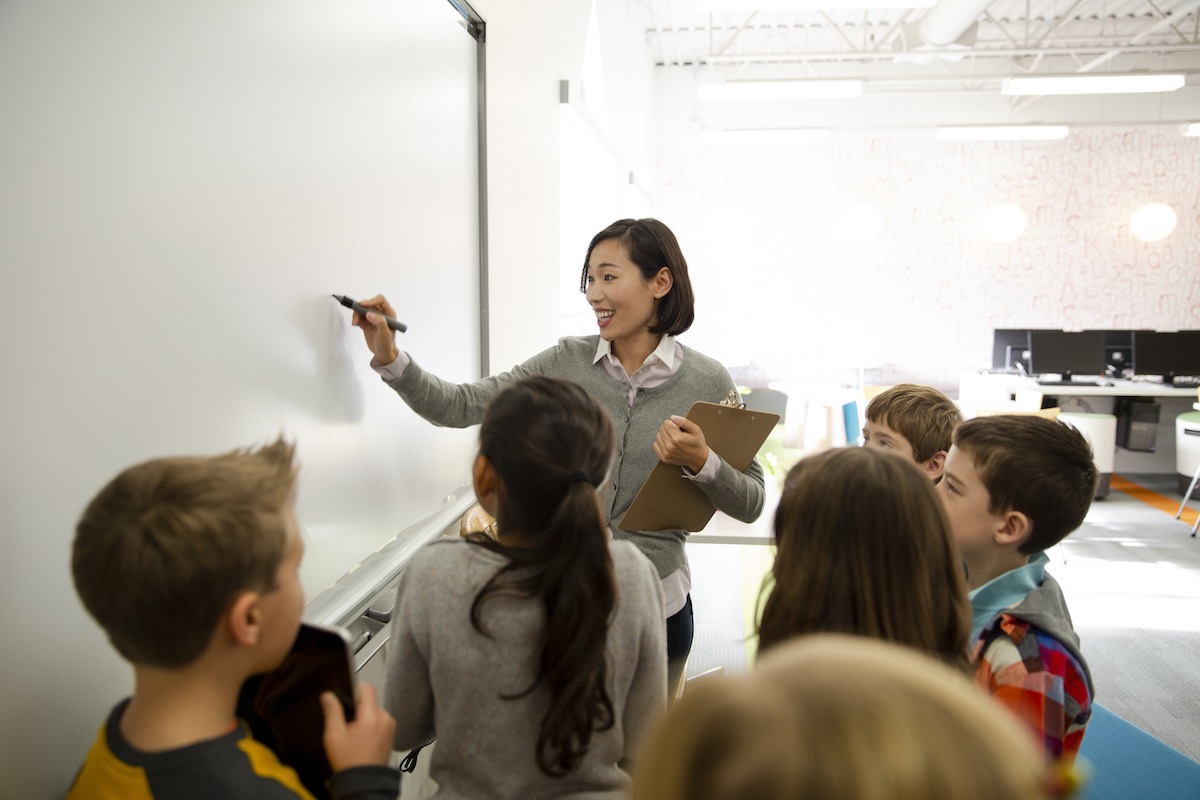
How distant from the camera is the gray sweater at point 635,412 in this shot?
1.65m

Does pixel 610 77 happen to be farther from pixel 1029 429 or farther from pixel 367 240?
pixel 1029 429

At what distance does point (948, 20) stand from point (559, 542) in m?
6.88

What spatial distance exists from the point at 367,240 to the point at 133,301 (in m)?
0.64

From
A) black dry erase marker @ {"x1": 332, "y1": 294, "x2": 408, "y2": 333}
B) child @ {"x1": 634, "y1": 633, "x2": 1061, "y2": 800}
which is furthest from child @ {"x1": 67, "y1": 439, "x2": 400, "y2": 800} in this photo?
black dry erase marker @ {"x1": 332, "y1": 294, "x2": 408, "y2": 333}

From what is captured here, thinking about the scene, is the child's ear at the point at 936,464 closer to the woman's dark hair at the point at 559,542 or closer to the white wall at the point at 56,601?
the woman's dark hair at the point at 559,542

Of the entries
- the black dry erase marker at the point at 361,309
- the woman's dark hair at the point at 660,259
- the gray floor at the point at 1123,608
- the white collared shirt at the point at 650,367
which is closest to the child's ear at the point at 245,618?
the black dry erase marker at the point at 361,309

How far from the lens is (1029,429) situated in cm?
135

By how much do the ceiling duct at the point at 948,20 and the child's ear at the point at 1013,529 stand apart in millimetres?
5741

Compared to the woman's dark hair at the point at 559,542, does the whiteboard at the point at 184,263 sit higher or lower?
higher

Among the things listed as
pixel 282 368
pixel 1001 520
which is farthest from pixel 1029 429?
pixel 282 368

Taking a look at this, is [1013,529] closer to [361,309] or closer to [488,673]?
[488,673]

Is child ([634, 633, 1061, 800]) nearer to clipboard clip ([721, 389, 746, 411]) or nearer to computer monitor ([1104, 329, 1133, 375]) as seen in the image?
clipboard clip ([721, 389, 746, 411])

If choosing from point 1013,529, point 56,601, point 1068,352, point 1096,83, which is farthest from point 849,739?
point 1068,352

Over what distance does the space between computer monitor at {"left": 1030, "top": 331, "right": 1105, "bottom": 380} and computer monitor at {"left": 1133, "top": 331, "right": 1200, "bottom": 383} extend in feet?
0.94
